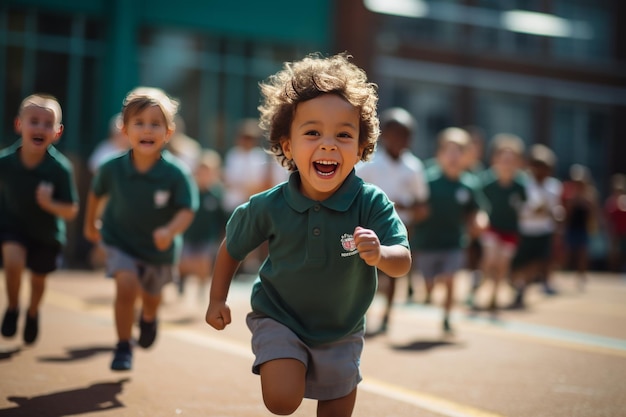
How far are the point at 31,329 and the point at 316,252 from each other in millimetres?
3243

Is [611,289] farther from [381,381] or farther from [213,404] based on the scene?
[213,404]

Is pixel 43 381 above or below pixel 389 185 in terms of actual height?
below

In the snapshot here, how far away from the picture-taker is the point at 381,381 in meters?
5.78

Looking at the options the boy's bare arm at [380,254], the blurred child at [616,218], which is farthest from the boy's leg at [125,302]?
the blurred child at [616,218]

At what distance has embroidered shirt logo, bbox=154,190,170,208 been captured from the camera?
5965 millimetres

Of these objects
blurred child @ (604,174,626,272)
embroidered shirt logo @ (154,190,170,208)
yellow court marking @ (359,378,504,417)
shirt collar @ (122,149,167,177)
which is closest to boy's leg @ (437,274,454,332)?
yellow court marking @ (359,378,504,417)

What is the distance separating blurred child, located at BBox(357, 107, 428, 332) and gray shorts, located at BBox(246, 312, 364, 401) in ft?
14.4

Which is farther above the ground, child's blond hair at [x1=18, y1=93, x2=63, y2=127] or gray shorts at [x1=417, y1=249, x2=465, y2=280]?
child's blond hair at [x1=18, y1=93, x2=63, y2=127]

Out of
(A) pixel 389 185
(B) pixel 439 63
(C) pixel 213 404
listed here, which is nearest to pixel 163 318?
(A) pixel 389 185

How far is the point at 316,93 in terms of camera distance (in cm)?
404

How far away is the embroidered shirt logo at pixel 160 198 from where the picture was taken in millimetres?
5965

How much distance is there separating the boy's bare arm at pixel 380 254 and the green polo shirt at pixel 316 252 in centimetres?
17

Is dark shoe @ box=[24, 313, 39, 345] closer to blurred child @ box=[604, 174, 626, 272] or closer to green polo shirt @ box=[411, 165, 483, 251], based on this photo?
green polo shirt @ box=[411, 165, 483, 251]

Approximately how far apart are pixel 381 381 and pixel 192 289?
6998 millimetres
